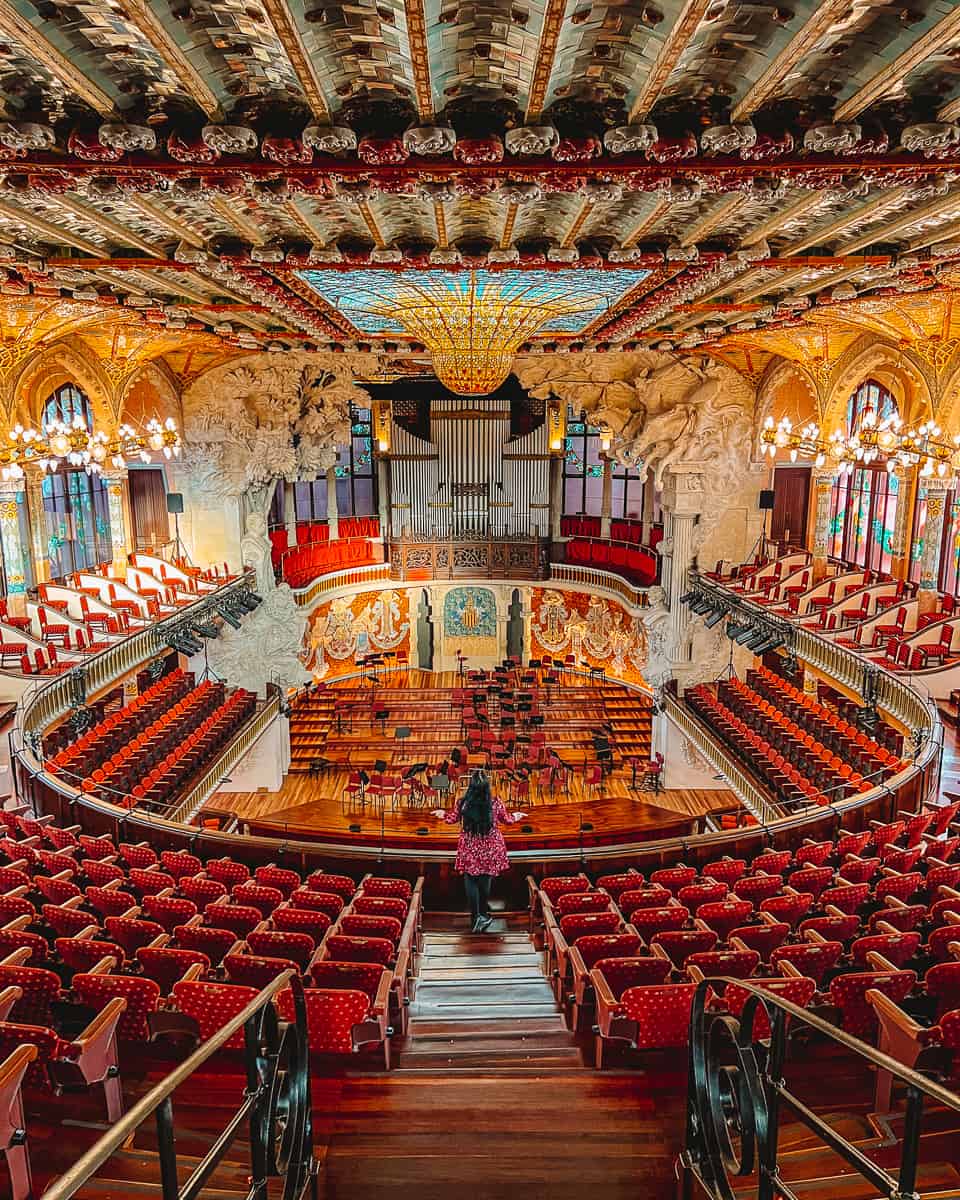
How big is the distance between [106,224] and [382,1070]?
6722 mm

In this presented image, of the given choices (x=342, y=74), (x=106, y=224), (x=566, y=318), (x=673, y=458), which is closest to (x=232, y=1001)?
(x=342, y=74)

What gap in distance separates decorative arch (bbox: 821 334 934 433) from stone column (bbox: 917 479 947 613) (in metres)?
1.51

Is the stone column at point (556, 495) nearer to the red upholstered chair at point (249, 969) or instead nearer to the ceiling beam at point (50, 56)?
the red upholstered chair at point (249, 969)

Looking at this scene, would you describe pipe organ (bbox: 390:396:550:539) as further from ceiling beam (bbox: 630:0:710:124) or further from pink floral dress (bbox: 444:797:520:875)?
ceiling beam (bbox: 630:0:710:124)

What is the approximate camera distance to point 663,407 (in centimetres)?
1947

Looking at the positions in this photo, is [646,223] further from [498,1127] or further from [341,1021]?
[498,1127]

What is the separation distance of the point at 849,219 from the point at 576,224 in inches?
87.9

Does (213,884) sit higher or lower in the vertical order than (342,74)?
lower

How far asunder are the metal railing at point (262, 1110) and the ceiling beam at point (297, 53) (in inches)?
149

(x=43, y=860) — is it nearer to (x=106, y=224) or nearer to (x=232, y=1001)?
(x=232, y=1001)

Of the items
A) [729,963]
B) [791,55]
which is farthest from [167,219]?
[729,963]

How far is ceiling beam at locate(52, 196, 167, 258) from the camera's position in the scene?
20.3ft

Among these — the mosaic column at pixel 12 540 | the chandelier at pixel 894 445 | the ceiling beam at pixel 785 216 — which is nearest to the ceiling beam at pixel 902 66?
the ceiling beam at pixel 785 216

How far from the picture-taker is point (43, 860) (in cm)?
709
